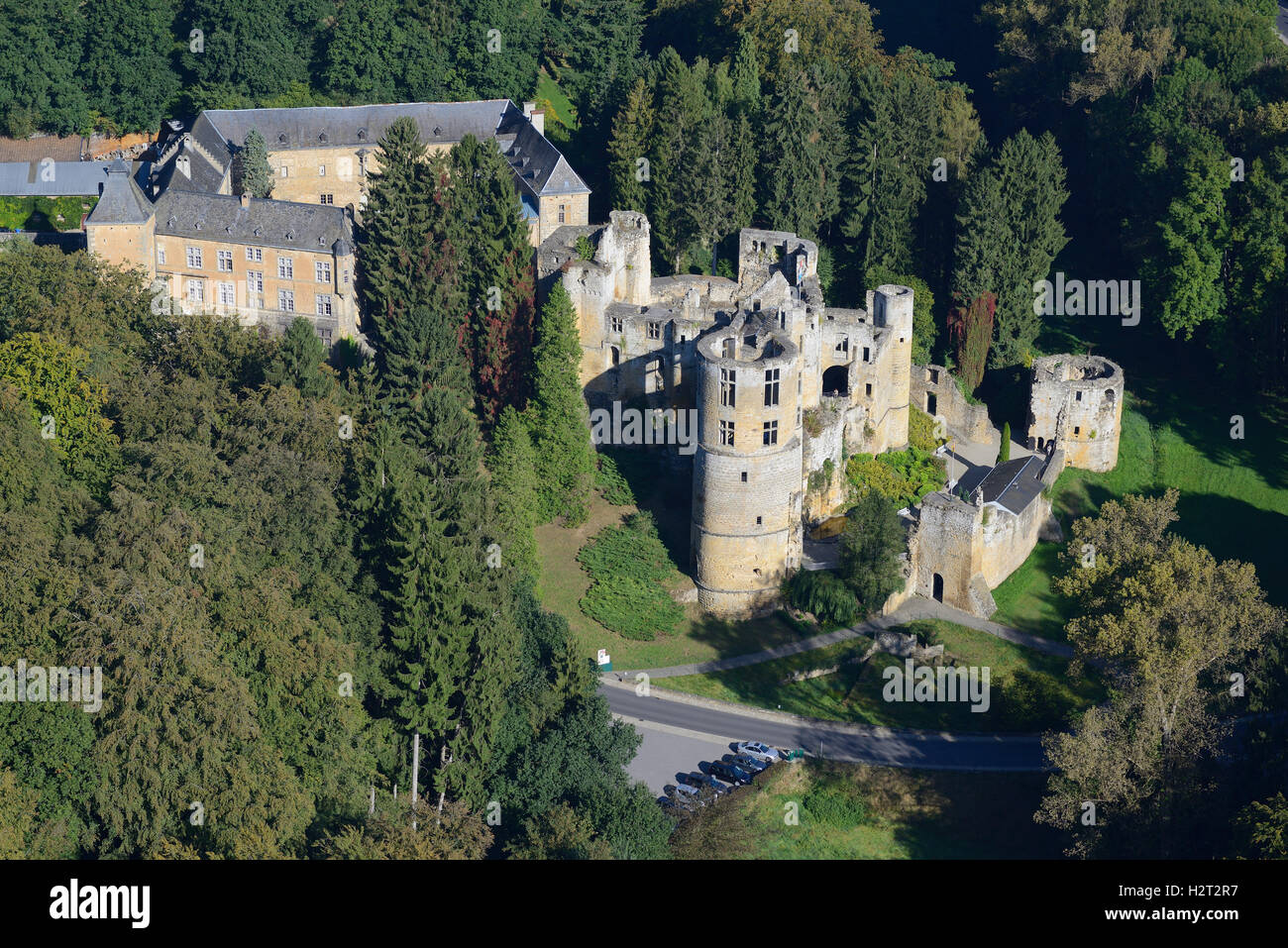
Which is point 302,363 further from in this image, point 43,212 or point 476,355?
point 43,212

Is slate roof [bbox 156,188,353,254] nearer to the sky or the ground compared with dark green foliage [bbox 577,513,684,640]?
nearer to the sky

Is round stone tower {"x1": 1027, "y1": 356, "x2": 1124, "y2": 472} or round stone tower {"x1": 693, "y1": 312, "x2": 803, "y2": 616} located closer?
round stone tower {"x1": 693, "y1": 312, "x2": 803, "y2": 616}

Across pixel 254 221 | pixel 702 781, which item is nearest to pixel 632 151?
pixel 254 221

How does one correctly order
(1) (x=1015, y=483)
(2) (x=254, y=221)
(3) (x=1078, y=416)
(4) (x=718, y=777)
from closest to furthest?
(4) (x=718, y=777) → (1) (x=1015, y=483) → (3) (x=1078, y=416) → (2) (x=254, y=221)

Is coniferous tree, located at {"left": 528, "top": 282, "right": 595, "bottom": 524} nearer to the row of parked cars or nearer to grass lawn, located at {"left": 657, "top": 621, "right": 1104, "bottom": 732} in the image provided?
grass lawn, located at {"left": 657, "top": 621, "right": 1104, "bottom": 732}

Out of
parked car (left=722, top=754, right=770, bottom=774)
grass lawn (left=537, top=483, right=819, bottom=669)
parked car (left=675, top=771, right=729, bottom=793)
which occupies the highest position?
grass lawn (left=537, top=483, right=819, bottom=669)

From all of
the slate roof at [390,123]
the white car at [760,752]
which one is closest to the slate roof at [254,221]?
the slate roof at [390,123]

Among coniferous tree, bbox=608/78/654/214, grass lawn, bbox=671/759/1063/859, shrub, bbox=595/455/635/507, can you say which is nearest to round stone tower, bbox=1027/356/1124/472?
shrub, bbox=595/455/635/507
